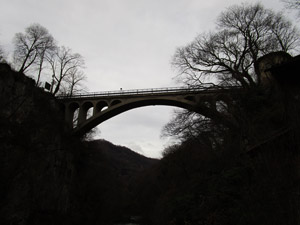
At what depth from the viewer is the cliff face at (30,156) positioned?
11.3 metres

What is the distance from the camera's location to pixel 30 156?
13.4 metres

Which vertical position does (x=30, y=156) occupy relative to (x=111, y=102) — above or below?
below

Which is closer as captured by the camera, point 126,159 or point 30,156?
point 30,156

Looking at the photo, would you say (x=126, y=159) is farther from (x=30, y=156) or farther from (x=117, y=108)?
(x=30, y=156)

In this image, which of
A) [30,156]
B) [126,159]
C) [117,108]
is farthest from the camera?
[126,159]

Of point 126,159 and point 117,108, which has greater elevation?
point 126,159

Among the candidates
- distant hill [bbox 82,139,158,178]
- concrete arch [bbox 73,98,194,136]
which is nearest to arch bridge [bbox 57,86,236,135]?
concrete arch [bbox 73,98,194,136]

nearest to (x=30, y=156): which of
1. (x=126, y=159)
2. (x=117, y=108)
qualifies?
(x=117, y=108)

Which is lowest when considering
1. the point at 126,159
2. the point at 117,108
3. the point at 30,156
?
the point at 30,156

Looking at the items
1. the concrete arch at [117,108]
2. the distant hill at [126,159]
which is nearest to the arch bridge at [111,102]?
the concrete arch at [117,108]

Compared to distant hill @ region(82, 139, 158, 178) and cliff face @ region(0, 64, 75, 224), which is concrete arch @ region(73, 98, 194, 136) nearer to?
cliff face @ region(0, 64, 75, 224)

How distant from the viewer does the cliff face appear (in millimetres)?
11288

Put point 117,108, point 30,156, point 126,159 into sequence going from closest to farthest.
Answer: point 30,156
point 117,108
point 126,159

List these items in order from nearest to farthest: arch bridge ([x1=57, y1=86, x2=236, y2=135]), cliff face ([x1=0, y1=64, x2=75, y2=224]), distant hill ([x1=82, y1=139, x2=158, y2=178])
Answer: cliff face ([x1=0, y1=64, x2=75, y2=224]), arch bridge ([x1=57, y1=86, x2=236, y2=135]), distant hill ([x1=82, y1=139, x2=158, y2=178])
